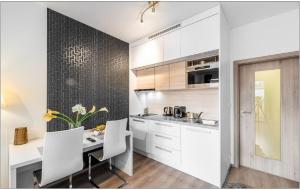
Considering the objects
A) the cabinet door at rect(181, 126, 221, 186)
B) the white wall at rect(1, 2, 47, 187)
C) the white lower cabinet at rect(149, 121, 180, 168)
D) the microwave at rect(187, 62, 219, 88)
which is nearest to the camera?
the white wall at rect(1, 2, 47, 187)

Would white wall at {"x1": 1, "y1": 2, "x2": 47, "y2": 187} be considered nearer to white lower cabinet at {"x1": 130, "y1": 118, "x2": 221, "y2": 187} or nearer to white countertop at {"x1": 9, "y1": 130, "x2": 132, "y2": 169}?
white countertop at {"x1": 9, "y1": 130, "x2": 132, "y2": 169}

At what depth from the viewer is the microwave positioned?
223 cm

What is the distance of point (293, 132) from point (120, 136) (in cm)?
264

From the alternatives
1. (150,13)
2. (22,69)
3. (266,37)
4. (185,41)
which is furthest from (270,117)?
(22,69)

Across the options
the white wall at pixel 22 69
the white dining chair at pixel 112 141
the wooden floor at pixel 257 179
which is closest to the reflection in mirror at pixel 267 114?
the wooden floor at pixel 257 179

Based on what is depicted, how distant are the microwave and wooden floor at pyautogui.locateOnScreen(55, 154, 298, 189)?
151 centimetres

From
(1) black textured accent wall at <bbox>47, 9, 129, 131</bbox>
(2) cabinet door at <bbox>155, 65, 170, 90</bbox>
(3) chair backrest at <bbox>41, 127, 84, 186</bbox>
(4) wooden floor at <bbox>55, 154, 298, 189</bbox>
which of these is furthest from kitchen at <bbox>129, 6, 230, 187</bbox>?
(3) chair backrest at <bbox>41, 127, 84, 186</bbox>

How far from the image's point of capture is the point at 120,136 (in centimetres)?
209

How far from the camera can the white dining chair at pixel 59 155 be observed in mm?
1364

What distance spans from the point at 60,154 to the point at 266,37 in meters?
3.32

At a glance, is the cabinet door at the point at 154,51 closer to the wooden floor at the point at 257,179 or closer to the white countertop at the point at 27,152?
the white countertop at the point at 27,152

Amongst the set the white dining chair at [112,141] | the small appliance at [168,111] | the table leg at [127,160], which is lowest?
the table leg at [127,160]

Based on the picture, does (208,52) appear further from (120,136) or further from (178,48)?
(120,136)

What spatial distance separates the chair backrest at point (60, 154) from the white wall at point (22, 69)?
0.87 meters
